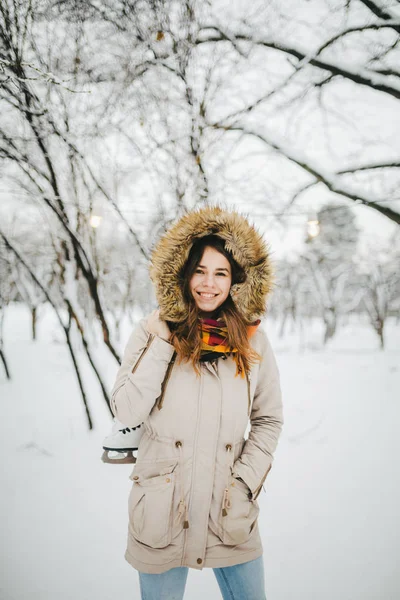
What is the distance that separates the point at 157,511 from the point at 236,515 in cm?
36

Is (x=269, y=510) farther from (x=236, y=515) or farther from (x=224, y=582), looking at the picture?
(x=236, y=515)

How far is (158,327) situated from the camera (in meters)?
1.23

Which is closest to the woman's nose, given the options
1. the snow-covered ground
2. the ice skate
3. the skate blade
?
the ice skate

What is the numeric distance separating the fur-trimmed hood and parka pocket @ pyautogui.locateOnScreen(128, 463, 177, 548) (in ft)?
2.59

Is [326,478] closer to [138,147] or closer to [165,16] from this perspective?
[138,147]

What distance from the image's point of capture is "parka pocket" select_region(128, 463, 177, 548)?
1095 millimetres

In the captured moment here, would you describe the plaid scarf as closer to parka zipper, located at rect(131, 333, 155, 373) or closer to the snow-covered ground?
parka zipper, located at rect(131, 333, 155, 373)

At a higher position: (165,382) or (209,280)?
(209,280)

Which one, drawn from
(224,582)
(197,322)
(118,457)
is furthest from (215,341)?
(224,582)

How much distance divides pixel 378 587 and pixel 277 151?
167 inches

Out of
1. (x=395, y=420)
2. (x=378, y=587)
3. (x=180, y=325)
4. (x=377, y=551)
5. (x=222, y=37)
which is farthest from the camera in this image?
(x=395, y=420)

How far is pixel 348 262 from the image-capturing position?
56.1 feet

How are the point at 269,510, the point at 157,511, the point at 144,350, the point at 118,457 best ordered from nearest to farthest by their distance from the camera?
the point at 157,511, the point at 144,350, the point at 118,457, the point at 269,510

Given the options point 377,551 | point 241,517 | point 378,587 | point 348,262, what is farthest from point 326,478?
point 348,262
